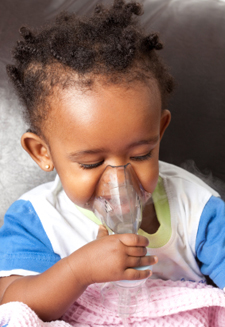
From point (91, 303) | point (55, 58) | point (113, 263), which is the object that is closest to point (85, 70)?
point (55, 58)

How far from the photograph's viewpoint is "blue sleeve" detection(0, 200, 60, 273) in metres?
0.91

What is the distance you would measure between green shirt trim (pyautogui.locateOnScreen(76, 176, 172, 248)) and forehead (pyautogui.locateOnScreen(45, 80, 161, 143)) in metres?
0.29

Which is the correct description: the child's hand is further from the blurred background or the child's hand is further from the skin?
the blurred background

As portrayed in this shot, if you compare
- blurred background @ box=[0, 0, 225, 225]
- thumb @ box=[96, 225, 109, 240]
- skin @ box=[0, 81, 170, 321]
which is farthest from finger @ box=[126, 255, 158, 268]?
blurred background @ box=[0, 0, 225, 225]

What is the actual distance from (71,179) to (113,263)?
0.62 feet

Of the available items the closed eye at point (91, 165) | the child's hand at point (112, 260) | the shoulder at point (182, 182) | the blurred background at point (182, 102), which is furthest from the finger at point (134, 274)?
the blurred background at point (182, 102)

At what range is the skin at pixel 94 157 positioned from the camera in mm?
748

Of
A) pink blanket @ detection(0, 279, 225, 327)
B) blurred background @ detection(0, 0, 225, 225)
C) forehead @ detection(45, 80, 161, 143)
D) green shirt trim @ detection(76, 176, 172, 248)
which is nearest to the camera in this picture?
forehead @ detection(45, 80, 161, 143)

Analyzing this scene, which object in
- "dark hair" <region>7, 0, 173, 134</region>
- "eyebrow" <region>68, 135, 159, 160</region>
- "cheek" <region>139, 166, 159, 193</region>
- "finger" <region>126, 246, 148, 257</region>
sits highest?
"dark hair" <region>7, 0, 173, 134</region>

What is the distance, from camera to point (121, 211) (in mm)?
832

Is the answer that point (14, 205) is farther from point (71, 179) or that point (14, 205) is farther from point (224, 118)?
point (224, 118)

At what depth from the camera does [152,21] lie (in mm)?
1192

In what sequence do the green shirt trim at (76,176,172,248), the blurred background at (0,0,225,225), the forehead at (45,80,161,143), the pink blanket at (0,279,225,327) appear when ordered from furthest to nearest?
the blurred background at (0,0,225,225) < the green shirt trim at (76,176,172,248) < the pink blanket at (0,279,225,327) < the forehead at (45,80,161,143)

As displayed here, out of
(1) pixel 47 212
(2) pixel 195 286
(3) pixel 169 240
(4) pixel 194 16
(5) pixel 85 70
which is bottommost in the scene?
(2) pixel 195 286
